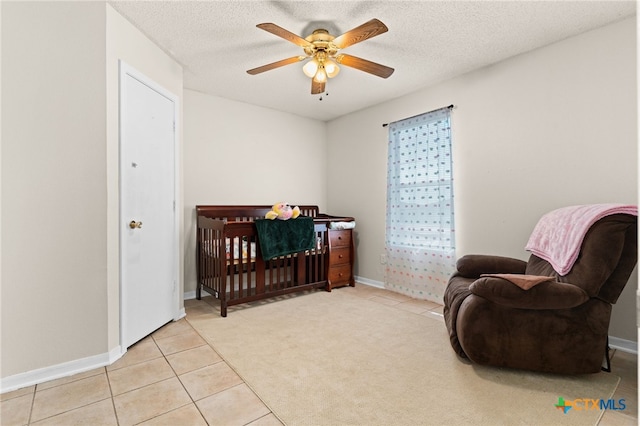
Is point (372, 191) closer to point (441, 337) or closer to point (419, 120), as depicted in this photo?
point (419, 120)

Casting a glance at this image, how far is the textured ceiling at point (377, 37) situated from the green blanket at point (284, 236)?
154 centimetres

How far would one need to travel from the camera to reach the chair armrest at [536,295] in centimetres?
169

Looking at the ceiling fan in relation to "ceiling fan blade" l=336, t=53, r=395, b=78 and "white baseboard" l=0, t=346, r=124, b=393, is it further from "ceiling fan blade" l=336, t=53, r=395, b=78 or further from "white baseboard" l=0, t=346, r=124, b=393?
"white baseboard" l=0, t=346, r=124, b=393

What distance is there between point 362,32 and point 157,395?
97.5 inches

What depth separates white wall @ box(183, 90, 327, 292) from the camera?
346 cm

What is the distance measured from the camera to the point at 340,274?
12.6 ft

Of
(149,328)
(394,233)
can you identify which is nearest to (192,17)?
(149,328)

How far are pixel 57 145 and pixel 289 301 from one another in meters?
2.41

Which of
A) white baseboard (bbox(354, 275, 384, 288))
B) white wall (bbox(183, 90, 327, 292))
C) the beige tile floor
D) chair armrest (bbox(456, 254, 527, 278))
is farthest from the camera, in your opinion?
white baseboard (bbox(354, 275, 384, 288))

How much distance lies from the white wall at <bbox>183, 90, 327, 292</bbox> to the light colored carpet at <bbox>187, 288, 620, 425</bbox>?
1.56m

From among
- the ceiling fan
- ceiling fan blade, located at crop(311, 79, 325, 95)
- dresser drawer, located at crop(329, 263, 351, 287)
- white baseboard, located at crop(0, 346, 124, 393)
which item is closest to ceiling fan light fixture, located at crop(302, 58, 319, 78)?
the ceiling fan

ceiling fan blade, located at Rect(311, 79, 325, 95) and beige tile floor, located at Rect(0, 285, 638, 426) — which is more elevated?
ceiling fan blade, located at Rect(311, 79, 325, 95)

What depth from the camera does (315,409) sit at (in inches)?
59.8

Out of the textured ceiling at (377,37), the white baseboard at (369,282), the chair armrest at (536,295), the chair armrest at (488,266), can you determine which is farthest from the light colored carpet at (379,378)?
the textured ceiling at (377,37)
